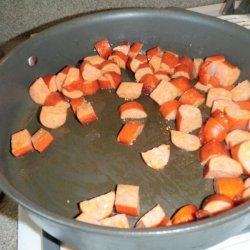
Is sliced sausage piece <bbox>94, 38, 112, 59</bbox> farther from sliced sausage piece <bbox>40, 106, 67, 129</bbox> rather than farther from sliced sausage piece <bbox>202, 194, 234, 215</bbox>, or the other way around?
sliced sausage piece <bbox>202, 194, 234, 215</bbox>

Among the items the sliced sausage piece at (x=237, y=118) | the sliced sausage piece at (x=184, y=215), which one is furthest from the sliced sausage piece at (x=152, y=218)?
the sliced sausage piece at (x=237, y=118)

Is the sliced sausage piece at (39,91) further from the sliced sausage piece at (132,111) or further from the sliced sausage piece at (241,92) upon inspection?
the sliced sausage piece at (241,92)

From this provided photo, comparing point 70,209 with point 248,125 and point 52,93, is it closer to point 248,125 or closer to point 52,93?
point 52,93

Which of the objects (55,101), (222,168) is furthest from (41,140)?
(222,168)

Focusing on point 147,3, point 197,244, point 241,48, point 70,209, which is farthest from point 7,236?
point 147,3

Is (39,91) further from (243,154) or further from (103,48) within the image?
(243,154)
